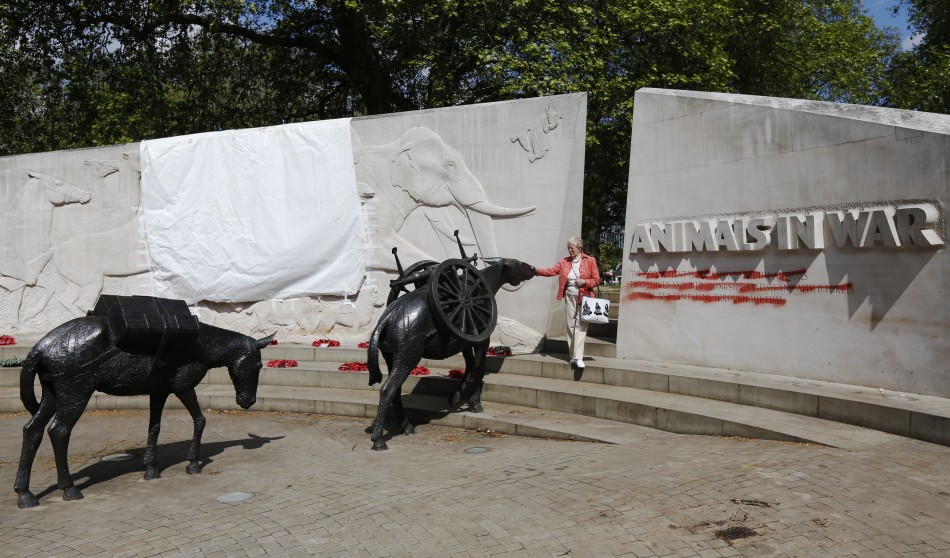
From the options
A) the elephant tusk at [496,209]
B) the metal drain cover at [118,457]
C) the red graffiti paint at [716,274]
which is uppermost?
the elephant tusk at [496,209]

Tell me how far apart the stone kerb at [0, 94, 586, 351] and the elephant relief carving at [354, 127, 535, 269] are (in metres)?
0.02

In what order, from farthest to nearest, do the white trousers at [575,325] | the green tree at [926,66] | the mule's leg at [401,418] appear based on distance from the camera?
1. the green tree at [926,66]
2. the white trousers at [575,325]
3. the mule's leg at [401,418]

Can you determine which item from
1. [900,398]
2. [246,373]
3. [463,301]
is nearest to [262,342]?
[246,373]

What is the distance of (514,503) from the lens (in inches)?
262

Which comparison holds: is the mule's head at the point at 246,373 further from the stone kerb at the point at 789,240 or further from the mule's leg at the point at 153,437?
the stone kerb at the point at 789,240

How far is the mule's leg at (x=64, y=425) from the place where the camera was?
23.9ft

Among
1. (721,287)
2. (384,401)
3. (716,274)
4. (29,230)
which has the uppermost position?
(29,230)

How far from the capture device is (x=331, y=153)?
14680 mm

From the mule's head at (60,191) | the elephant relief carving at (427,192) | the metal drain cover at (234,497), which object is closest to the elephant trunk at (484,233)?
the elephant relief carving at (427,192)

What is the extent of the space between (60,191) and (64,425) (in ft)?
32.5

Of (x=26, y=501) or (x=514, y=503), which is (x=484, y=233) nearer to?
(x=514, y=503)

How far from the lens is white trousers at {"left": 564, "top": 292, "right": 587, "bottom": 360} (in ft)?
36.8

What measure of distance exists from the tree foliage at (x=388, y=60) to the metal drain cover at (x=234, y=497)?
12430 millimetres

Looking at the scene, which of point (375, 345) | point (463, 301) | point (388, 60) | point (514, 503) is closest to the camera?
point (514, 503)
